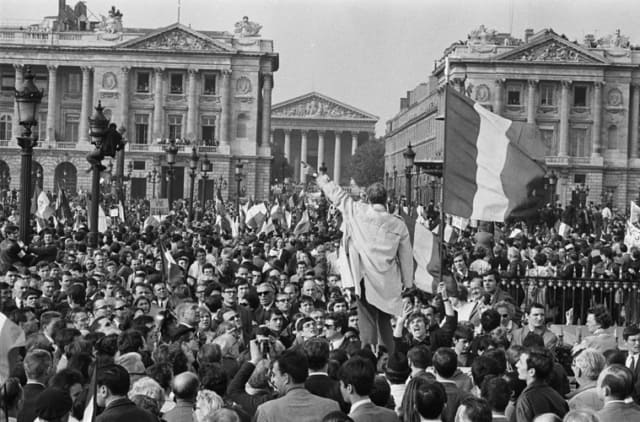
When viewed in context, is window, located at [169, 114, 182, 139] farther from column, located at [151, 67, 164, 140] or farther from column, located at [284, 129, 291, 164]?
column, located at [284, 129, 291, 164]

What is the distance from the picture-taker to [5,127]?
92.1m

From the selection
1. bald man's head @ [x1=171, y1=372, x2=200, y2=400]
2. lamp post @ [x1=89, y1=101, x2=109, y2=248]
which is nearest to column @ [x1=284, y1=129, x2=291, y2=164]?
lamp post @ [x1=89, y1=101, x2=109, y2=248]

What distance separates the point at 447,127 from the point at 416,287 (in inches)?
76.6

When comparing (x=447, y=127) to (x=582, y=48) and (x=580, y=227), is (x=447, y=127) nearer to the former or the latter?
(x=580, y=227)

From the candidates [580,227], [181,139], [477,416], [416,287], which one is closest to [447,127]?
[416,287]

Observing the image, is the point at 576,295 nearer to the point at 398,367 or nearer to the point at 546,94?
the point at 398,367

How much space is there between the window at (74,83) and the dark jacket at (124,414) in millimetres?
88207

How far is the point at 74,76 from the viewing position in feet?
305

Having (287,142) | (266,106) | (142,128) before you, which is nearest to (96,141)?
(142,128)

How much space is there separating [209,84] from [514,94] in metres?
23.3

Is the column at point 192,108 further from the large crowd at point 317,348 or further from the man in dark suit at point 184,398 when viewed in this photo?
the man in dark suit at point 184,398

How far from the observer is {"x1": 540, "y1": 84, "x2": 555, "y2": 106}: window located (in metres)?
93.7

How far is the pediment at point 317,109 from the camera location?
570 feet

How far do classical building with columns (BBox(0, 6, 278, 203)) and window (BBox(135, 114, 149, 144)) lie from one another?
0.25 feet
